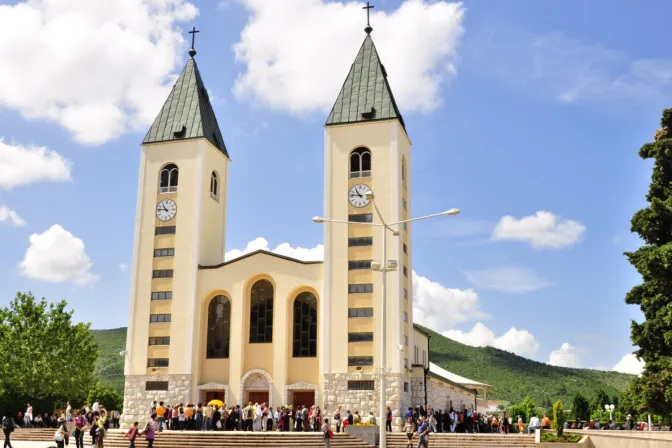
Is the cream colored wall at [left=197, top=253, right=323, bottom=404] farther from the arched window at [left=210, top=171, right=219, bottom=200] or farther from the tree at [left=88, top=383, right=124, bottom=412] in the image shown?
the tree at [left=88, top=383, right=124, bottom=412]

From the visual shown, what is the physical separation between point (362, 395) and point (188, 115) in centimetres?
2183

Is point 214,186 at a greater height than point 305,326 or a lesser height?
greater

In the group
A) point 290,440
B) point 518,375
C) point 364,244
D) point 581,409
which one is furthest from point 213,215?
point 518,375

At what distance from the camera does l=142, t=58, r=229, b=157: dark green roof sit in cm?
4972

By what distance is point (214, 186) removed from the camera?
169ft

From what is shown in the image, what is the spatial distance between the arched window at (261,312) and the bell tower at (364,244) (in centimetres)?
400

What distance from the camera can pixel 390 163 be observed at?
149 ft

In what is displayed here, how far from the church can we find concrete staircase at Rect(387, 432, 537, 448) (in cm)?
517

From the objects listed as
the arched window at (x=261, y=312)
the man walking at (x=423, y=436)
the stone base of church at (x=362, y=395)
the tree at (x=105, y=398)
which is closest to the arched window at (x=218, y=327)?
the arched window at (x=261, y=312)

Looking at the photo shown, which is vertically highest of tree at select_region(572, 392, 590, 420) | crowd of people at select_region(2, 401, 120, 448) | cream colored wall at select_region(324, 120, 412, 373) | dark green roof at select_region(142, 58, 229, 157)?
dark green roof at select_region(142, 58, 229, 157)

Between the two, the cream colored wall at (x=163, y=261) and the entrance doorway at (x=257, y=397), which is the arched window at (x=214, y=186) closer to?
the cream colored wall at (x=163, y=261)

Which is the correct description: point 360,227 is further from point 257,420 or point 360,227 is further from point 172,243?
point 257,420

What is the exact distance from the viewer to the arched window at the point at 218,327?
46.4 metres

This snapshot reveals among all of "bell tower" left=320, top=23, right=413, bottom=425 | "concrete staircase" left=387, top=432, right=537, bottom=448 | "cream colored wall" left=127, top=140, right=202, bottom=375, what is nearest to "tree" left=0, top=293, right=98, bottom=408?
"cream colored wall" left=127, top=140, right=202, bottom=375
